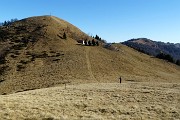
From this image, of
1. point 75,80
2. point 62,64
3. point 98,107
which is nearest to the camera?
point 98,107

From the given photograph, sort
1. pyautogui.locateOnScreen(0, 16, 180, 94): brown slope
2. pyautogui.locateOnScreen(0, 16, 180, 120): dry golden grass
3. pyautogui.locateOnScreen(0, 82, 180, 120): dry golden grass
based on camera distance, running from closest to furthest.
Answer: pyautogui.locateOnScreen(0, 82, 180, 120): dry golden grass
pyautogui.locateOnScreen(0, 16, 180, 120): dry golden grass
pyautogui.locateOnScreen(0, 16, 180, 94): brown slope

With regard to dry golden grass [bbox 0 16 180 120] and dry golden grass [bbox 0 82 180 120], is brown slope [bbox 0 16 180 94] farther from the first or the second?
dry golden grass [bbox 0 82 180 120]

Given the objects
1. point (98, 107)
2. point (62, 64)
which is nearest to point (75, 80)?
point (62, 64)

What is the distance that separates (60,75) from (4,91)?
44.4 feet

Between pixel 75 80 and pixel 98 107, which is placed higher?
pixel 98 107

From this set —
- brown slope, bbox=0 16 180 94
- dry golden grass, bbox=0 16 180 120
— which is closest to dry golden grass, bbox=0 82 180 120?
dry golden grass, bbox=0 16 180 120

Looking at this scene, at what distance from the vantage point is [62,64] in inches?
3059

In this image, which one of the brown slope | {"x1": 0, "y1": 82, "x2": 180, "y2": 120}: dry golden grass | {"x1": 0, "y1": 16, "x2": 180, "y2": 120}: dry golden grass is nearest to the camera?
{"x1": 0, "y1": 82, "x2": 180, "y2": 120}: dry golden grass

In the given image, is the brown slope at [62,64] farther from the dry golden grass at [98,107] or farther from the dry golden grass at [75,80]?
the dry golden grass at [98,107]

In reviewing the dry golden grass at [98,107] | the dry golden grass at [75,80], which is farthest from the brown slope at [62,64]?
the dry golden grass at [98,107]

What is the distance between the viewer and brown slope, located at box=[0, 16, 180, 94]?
64.4 meters

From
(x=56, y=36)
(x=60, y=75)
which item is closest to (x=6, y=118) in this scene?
(x=60, y=75)

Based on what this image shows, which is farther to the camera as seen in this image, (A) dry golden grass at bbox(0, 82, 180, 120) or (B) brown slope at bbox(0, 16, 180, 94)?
(B) brown slope at bbox(0, 16, 180, 94)

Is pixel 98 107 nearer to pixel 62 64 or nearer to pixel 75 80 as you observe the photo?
pixel 75 80
